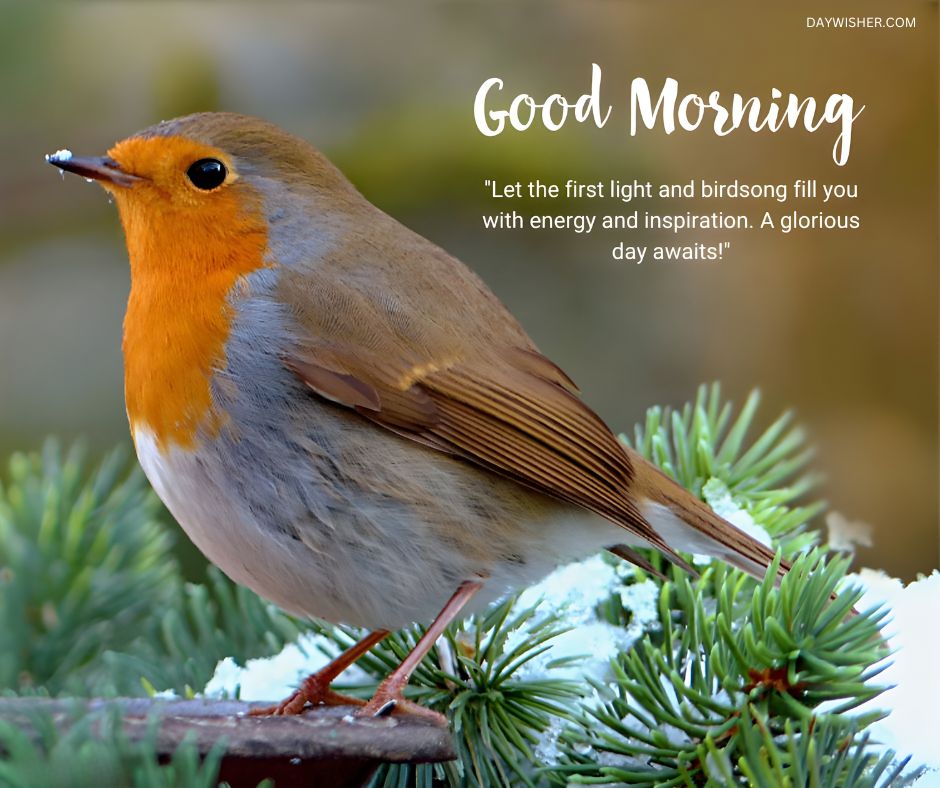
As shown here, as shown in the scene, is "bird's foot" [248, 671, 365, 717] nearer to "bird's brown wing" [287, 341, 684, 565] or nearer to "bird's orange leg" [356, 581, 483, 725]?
"bird's orange leg" [356, 581, 483, 725]

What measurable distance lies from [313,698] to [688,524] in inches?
28.2

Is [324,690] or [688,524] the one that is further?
[688,524]

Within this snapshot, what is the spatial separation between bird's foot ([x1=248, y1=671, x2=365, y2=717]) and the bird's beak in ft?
3.08

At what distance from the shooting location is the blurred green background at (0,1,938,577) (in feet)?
10.3

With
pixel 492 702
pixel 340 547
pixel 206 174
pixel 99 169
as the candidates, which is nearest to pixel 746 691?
pixel 492 702

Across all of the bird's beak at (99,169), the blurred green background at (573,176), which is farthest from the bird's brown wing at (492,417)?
the blurred green background at (573,176)

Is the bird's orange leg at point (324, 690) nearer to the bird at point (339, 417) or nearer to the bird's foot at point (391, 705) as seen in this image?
the bird at point (339, 417)

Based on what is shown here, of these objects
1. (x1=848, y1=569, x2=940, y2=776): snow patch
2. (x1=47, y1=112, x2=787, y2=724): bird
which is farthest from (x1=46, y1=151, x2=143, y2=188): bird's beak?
(x1=848, y1=569, x2=940, y2=776): snow patch

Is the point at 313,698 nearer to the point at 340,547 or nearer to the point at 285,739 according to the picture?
the point at 340,547

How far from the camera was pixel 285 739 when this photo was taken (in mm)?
1353

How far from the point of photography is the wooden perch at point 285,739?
1278mm

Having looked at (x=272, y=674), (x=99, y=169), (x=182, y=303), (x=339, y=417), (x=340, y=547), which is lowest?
(x=272, y=674)

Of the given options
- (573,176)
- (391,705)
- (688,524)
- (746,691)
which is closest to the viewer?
(746,691)

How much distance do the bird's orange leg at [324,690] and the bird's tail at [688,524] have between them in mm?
531
